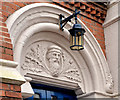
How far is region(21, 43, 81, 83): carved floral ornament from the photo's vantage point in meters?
4.23

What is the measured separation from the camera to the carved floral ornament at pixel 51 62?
423 centimetres

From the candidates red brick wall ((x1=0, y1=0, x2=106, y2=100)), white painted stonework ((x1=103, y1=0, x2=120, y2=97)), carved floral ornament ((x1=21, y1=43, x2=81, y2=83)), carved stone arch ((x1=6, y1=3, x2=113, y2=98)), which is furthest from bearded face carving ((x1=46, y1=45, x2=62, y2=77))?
white painted stonework ((x1=103, y1=0, x2=120, y2=97))

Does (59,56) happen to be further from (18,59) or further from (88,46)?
(18,59)

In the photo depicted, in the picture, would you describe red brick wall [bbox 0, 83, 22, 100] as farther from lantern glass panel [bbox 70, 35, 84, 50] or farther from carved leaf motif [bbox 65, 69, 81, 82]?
carved leaf motif [bbox 65, 69, 81, 82]

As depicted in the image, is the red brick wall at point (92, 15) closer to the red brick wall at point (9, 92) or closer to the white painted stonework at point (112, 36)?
the white painted stonework at point (112, 36)

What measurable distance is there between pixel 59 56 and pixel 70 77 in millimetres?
456

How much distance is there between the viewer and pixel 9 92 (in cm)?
280

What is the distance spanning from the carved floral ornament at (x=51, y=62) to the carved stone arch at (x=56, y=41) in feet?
0.26

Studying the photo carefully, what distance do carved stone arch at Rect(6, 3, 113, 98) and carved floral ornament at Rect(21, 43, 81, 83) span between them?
0.08 metres

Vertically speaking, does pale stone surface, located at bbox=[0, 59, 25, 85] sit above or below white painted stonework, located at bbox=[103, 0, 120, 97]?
below

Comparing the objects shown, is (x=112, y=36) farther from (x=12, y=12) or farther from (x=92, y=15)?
(x=12, y=12)

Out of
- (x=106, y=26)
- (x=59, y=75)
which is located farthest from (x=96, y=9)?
(x=59, y=75)

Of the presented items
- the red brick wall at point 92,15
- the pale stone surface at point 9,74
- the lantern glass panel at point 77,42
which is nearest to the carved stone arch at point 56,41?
the red brick wall at point 92,15

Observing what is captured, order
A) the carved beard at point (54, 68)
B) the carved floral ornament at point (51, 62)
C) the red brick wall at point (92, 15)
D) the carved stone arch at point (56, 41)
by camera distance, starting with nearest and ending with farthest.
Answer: the carved stone arch at point (56, 41) < the carved floral ornament at point (51, 62) < the carved beard at point (54, 68) < the red brick wall at point (92, 15)
